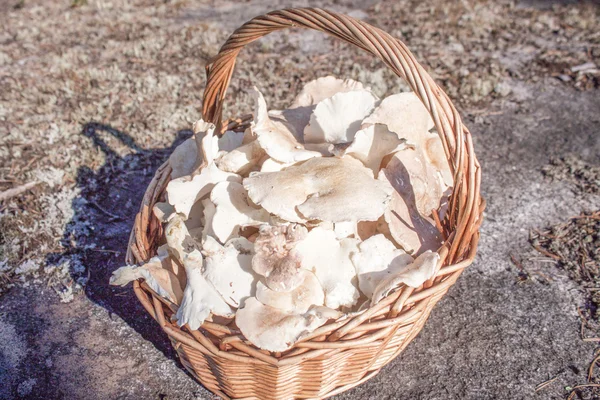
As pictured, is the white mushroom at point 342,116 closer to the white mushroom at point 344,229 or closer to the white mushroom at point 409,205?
the white mushroom at point 409,205

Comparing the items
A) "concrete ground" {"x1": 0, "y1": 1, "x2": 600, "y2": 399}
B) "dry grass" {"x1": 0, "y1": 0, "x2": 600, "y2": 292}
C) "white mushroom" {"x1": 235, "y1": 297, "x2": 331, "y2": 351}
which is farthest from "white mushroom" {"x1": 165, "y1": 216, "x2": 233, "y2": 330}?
"dry grass" {"x1": 0, "y1": 0, "x2": 600, "y2": 292}

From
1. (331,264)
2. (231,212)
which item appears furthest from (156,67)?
(331,264)

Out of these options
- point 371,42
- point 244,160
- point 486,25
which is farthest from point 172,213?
point 486,25

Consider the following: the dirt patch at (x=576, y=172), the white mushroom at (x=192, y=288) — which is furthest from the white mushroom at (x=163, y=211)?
the dirt patch at (x=576, y=172)

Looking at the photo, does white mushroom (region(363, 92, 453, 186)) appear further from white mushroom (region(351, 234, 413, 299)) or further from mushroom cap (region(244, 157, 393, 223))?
white mushroom (region(351, 234, 413, 299))

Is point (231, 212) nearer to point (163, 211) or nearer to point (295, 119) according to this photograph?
point (163, 211)

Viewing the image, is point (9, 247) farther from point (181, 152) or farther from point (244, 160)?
point (244, 160)
